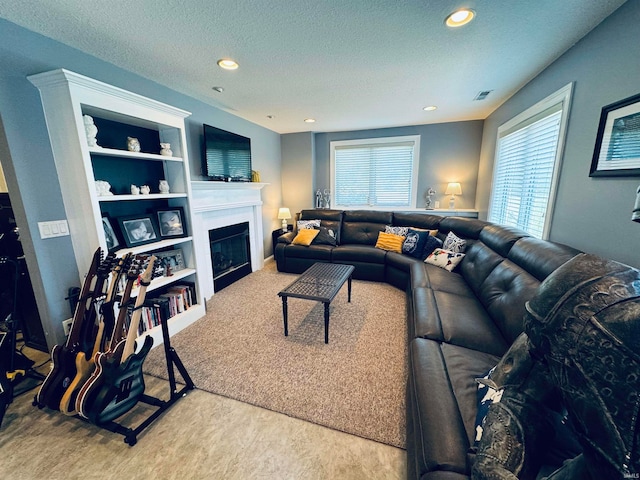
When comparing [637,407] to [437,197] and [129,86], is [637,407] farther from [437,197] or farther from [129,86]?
[437,197]

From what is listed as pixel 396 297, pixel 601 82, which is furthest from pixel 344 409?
pixel 601 82

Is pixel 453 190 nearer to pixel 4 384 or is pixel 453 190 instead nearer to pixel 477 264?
pixel 477 264

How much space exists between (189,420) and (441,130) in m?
5.13

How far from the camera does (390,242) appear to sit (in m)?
3.78

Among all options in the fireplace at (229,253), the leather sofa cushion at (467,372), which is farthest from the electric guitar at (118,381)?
the fireplace at (229,253)

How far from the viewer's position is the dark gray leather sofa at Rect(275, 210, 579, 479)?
953 mm

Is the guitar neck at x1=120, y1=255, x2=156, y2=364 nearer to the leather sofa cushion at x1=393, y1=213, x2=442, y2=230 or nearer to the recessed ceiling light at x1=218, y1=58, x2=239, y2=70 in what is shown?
the recessed ceiling light at x1=218, y1=58, x2=239, y2=70

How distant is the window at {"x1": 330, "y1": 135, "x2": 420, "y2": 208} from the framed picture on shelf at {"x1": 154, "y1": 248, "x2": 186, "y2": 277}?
3.38 meters

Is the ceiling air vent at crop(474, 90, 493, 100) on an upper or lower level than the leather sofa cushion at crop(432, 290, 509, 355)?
upper

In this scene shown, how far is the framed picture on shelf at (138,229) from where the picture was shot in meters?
2.14

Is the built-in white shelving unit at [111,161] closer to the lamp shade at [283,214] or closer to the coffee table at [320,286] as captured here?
the coffee table at [320,286]

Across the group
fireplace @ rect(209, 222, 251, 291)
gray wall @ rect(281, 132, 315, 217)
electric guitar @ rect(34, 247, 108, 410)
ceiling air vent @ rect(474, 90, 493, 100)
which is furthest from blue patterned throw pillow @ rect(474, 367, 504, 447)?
gray wall @ rect(281, 132, 315, 217)

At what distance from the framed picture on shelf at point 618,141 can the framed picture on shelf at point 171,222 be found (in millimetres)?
3385

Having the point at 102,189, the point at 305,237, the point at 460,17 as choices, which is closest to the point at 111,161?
the point at 102,189
